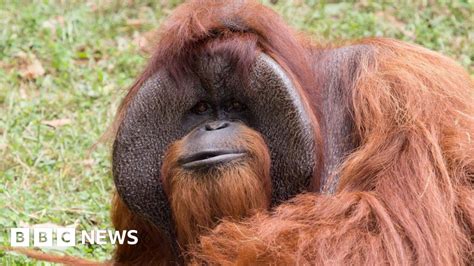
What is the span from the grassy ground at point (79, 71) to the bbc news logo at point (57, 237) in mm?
49

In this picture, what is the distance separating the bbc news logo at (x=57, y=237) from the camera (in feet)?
14.8

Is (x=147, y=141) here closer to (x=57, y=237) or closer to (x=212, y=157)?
(x=212, y=157)

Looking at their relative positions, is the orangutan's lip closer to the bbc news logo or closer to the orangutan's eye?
the orangutan's eye

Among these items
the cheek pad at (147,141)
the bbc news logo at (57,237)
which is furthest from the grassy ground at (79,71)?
the cheek pad at (147,141)

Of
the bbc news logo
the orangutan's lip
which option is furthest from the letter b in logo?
the orangutan's lip

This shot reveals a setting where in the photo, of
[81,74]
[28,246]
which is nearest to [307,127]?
[28,246]

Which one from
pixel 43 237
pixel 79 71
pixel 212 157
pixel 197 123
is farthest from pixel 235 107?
pixel 79 71

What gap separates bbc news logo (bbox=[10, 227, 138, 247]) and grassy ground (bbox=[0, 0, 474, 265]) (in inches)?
1.9

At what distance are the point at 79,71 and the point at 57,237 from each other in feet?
6.37

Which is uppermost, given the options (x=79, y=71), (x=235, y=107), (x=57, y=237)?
(x=79, y=71)

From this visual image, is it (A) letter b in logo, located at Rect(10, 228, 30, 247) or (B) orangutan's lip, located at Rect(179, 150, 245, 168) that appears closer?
(B) orangutan's lip, located at Rect(179, 150, 245, 168)

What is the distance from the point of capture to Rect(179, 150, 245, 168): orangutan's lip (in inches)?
134

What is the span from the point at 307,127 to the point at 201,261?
61cm

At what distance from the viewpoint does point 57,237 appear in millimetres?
4641
